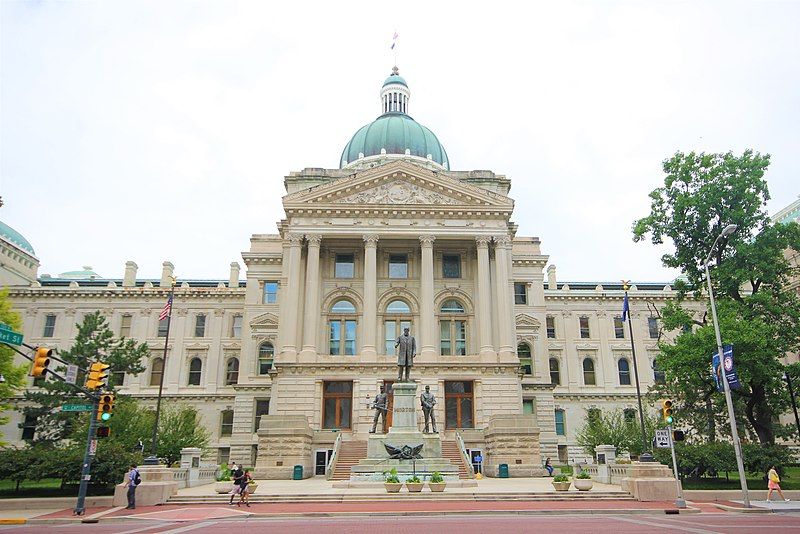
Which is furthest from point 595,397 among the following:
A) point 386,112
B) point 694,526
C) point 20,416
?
point 20,416

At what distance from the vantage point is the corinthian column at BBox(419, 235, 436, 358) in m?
46.7

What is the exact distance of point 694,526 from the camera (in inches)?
694

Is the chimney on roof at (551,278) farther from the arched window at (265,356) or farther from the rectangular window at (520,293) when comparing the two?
the arched window at (265,356)

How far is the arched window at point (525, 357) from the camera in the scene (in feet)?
187

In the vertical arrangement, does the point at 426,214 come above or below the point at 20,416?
above

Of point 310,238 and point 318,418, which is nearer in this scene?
point 318,418

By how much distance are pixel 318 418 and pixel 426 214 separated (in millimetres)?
17907

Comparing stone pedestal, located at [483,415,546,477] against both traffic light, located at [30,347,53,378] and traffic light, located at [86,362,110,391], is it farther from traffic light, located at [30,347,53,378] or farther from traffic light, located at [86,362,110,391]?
traffic light, located at [30,347,53,378]

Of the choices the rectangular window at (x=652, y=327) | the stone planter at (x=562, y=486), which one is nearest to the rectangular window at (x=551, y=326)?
the rectangular window at (x=652, y=327)

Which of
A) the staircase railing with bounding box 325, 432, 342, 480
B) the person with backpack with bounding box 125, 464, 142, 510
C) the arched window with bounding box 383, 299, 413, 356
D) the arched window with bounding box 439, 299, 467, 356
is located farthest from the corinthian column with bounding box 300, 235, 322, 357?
the person with backpack with bounding box 125, 464, 142, 510

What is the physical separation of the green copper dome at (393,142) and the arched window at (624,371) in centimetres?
2895

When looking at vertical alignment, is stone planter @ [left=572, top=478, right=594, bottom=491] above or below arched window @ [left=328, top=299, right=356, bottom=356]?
below

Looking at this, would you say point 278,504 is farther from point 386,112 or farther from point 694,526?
point 386,112

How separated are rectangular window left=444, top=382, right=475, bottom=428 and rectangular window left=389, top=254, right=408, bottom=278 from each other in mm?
10495
